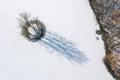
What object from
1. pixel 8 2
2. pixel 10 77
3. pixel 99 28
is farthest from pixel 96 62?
pixel 8 2

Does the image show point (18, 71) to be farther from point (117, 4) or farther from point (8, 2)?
point (117, 4)

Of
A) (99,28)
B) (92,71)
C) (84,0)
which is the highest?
(84,0)

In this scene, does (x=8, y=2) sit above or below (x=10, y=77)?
above

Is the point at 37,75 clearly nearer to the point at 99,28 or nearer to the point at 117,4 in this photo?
the point at 99,28

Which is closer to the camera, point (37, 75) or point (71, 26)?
point (37, 75)

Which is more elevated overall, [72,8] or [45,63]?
[72,8]

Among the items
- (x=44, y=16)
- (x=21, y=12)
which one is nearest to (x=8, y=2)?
(x=21, y=12)
